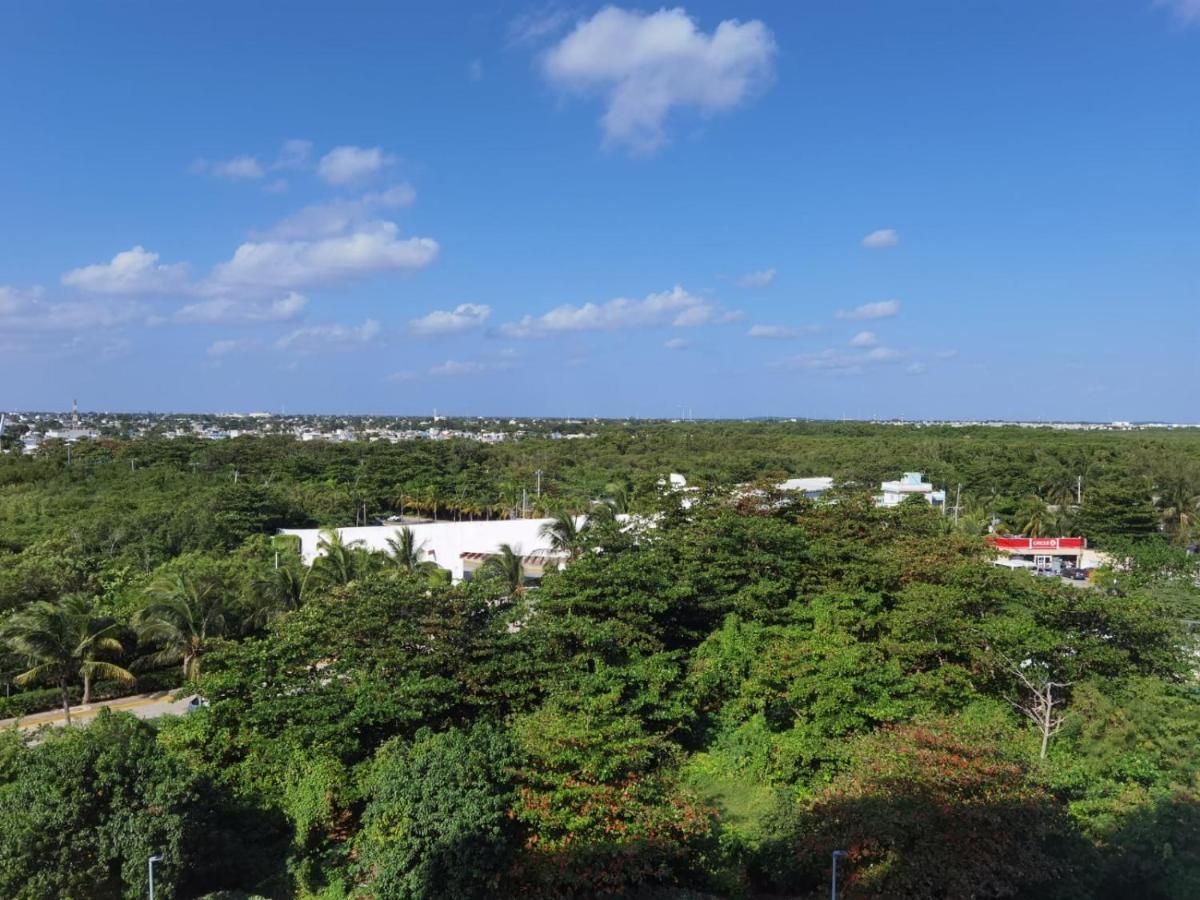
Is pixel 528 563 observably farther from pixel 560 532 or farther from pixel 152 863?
pixel 152 863

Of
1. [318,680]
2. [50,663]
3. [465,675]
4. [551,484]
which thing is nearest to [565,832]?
[465,675]

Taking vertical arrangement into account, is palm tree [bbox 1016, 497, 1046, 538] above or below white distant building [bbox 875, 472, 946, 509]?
below

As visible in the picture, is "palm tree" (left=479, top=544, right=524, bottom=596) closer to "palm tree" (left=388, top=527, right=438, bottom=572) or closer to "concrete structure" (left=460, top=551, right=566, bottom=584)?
"palm tree" (left=388, top=527, right=438, bottom=572)

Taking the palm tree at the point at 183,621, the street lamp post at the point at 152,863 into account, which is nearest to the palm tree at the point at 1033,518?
the palm tree at the point at 183,621

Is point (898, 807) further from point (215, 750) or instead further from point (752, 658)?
point (215, 750)

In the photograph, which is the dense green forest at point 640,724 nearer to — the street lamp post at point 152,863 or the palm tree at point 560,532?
the street lamp post at point 152,863

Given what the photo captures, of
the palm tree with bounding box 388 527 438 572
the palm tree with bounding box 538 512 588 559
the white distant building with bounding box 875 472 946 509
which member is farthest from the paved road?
the white distant building with bounding box 875 472 946 509
